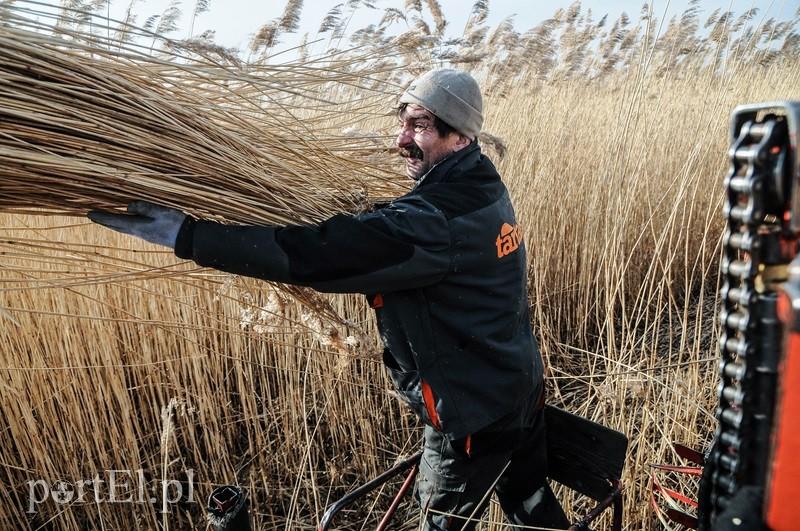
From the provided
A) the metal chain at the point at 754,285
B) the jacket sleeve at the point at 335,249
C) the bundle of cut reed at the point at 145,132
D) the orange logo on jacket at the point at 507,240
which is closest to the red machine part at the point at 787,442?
the metal chain at the point at 754,285

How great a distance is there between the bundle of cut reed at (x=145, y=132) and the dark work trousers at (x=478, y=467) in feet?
2.12

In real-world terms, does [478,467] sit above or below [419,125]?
below

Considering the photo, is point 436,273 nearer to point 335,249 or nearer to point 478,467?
point 335,249

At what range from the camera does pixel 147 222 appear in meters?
1.02

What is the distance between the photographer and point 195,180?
1101mm

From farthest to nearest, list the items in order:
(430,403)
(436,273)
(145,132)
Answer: (430,403) → (436,273) → (145,132)

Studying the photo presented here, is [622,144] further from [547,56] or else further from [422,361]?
[547,56]

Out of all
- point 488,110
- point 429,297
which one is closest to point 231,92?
point 429,297

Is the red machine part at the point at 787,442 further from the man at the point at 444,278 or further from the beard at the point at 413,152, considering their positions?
the beard at the point at 413,152

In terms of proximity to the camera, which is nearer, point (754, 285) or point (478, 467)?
point (754, 285)

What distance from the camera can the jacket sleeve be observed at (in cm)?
103

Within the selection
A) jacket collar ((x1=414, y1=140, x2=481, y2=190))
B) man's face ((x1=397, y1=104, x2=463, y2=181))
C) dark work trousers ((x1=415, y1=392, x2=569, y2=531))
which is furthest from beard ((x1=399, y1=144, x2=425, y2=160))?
dark work trousers ((x1=415, y1=392, x2=569, y2=531))

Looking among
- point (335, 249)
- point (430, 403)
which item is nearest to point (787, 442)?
point (335, 249)

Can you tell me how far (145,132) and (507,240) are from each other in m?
0.80
